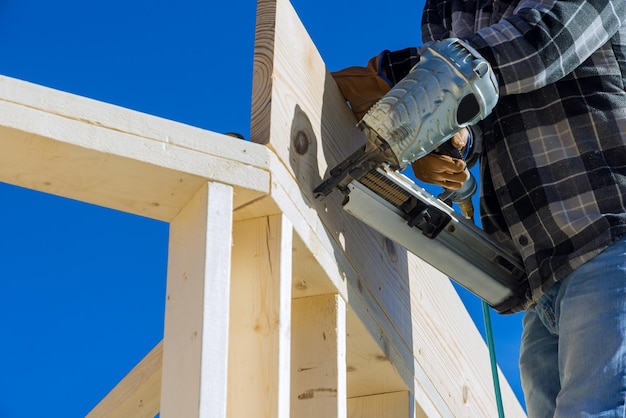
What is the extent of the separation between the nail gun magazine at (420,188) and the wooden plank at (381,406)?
0.31m

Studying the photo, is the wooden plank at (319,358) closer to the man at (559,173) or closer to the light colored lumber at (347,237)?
the light colored lumber at (347,237)

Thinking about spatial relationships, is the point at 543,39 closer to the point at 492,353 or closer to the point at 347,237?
the point at 347,237

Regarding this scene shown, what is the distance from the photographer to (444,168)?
217 cm

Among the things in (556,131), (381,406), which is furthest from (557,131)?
(381,406)

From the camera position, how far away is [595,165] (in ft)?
6.70

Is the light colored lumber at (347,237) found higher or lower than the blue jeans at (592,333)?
higher

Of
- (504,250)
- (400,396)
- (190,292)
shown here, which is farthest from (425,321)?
(190,292)

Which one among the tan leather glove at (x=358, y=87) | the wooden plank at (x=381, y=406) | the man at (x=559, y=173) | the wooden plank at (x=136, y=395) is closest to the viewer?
the man at (x=559, y=173)

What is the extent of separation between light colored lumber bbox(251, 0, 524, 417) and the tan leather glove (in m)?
0.03

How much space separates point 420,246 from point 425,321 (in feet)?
1.42

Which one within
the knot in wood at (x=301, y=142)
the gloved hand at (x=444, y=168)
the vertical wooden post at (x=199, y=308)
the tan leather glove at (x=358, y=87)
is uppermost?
the tan leather glove at (x=358, y=87)

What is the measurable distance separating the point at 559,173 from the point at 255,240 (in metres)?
0.60

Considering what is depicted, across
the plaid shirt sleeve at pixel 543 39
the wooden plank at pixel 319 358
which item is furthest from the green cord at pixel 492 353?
the plaid shirt sleeve at pixel 543 39

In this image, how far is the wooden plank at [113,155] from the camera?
1626 mm
